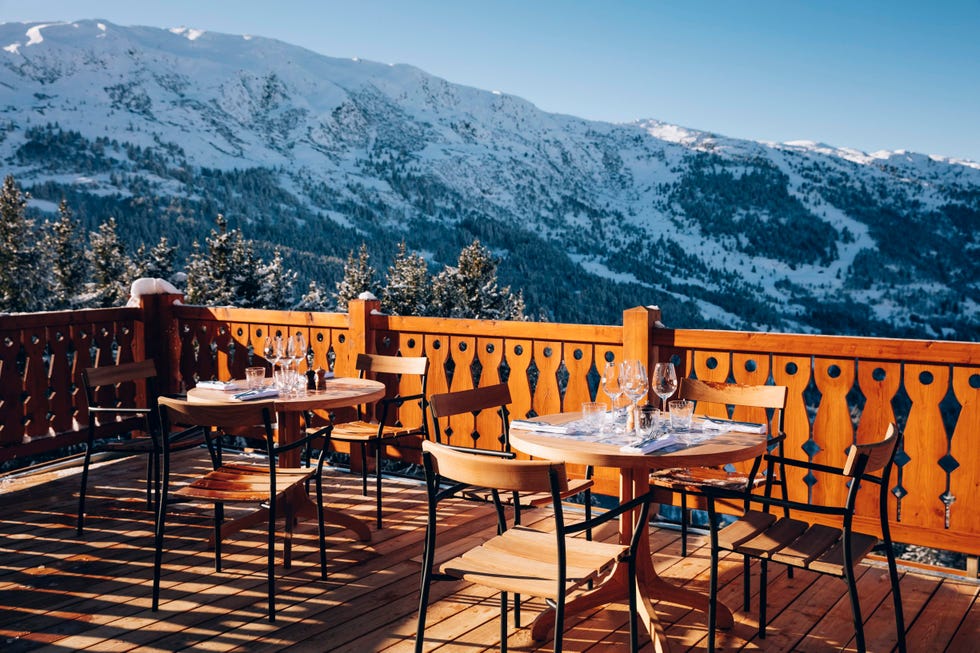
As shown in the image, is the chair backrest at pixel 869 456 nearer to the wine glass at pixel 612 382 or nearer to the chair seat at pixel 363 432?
the wine glass at pixel 612 382

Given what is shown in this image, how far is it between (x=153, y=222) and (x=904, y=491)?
87.7m

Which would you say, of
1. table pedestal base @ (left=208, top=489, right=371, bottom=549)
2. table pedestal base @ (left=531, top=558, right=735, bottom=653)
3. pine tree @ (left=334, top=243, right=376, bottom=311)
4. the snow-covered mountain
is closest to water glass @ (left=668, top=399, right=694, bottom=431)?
table pedestal base @ (left=531, top=558, right=735, bottom=653)

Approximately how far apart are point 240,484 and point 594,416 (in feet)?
5.22

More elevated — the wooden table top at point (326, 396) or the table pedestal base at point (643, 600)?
the wooden table top at point (326, 396)

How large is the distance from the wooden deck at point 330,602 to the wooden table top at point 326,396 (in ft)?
2.64

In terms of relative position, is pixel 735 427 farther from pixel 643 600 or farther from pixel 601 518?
pixel 601 518

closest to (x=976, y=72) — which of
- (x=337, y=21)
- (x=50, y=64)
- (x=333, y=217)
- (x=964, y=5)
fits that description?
(x=964, y=5)

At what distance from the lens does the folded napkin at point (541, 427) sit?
3006 millimetres

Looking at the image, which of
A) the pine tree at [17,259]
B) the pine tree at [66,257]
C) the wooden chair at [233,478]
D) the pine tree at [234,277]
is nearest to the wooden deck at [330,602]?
the wooden chair at [233,478]

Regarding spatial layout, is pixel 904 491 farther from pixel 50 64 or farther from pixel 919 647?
pixel 50 64

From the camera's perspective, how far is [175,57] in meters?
158

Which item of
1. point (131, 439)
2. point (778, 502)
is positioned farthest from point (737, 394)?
point (131, 439)

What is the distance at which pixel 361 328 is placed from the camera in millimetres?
5582

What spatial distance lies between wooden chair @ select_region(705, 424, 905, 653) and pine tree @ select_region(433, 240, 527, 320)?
43805mm
